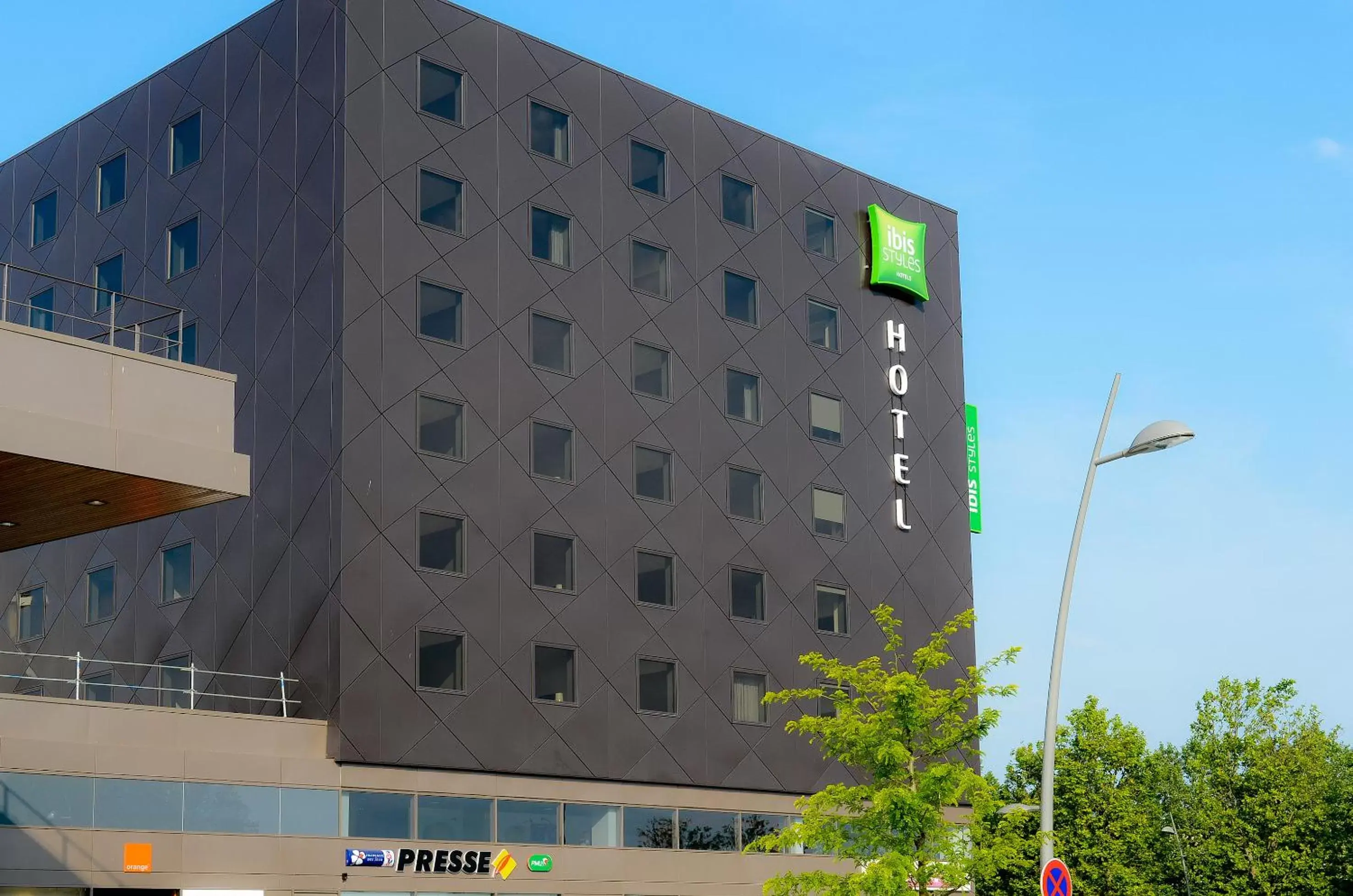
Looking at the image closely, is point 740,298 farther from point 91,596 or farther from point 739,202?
point 91,596

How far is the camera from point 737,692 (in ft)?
167

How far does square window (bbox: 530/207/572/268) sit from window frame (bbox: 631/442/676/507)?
222 inches

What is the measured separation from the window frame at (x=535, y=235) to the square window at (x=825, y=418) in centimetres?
1023

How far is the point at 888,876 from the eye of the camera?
31516 millimetres

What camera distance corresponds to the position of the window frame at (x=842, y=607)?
176 ft

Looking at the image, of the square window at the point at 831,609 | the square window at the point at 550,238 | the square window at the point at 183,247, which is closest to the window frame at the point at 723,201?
the square window at the point at 550,238

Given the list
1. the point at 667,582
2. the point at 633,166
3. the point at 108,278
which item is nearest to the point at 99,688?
the point at 108,278

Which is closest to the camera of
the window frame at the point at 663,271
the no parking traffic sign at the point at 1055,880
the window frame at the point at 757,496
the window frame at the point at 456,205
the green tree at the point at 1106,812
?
the no parking traffic sign at the point at 1055,880

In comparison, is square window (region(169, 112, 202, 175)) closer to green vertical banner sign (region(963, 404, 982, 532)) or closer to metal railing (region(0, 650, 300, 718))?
metal railing (region(0, 650, 300, 718))

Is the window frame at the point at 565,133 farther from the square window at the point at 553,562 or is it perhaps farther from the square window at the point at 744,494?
the square window at the point at 553,562

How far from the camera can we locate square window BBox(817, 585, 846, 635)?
5391cm

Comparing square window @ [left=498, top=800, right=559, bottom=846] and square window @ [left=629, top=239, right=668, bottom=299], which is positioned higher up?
square window @ [left=629, top=239, right=668, bottom=299]

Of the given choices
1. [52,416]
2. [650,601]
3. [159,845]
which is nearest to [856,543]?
[650,601]

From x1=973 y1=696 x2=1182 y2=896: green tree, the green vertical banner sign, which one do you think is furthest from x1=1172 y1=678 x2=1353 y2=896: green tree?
the green vertical banner sign
